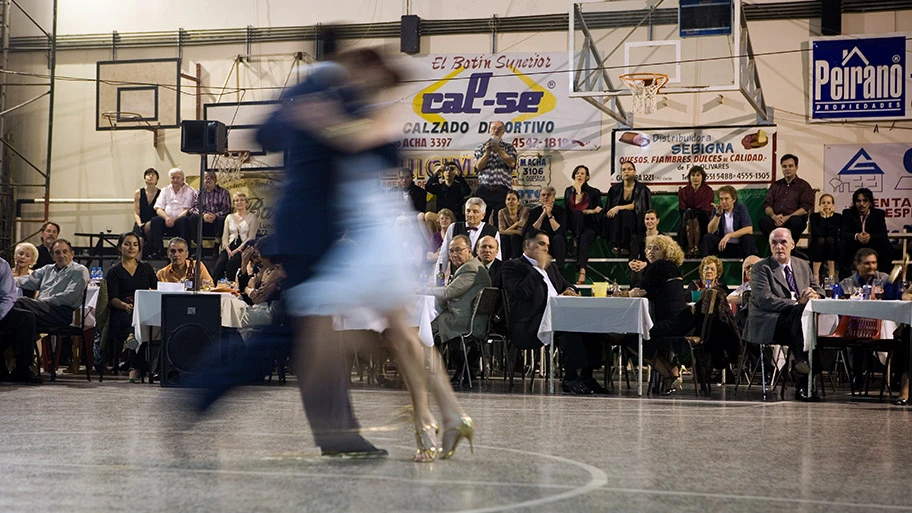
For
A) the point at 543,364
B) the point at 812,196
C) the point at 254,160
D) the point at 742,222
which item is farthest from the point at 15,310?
the point at 812,196

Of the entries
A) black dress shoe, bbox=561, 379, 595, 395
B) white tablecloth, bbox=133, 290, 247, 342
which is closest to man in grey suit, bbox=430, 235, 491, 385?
black dress shoe, bbox=561, 379, 595, 395

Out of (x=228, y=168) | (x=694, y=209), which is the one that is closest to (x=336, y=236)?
(x=694, y=209)

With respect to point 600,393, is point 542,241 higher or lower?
higher

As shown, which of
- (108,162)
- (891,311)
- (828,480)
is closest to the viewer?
(828,480)

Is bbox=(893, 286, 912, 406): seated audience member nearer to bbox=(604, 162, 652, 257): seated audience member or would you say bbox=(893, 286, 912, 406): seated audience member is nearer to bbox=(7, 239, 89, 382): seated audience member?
bbox=(604, 162, 652, 257): seated audience member

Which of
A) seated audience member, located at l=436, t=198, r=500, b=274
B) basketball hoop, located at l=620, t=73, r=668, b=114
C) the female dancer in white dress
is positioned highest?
basketball hoop, located at l=620, t=73, r=668, b=114

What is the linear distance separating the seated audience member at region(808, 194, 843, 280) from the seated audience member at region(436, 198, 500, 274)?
400 centimetres

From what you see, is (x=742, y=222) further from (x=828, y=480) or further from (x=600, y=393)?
(x=828, y=480)

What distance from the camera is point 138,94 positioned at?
57.8 feet

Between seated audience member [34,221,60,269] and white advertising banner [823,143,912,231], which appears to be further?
white advertising banner [823,143,912,231]

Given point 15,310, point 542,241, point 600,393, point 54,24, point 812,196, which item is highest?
point 54,24

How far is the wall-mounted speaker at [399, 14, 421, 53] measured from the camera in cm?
1698

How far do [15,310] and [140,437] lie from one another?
5.57m

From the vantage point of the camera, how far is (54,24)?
17297 mm
